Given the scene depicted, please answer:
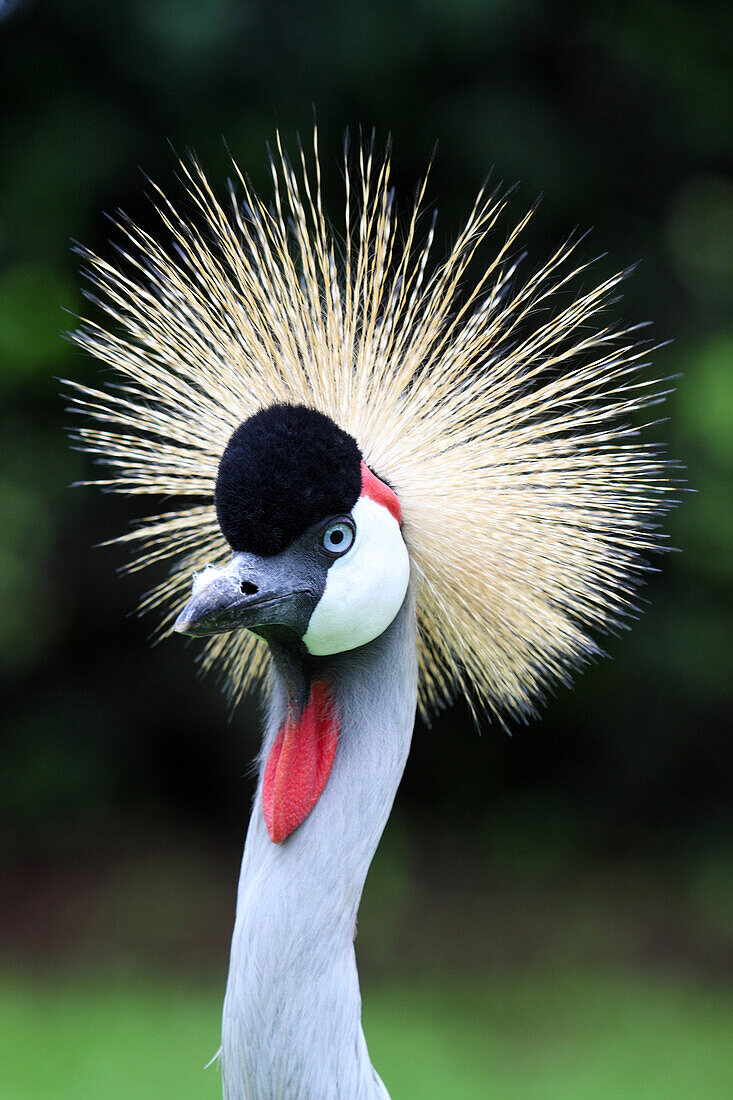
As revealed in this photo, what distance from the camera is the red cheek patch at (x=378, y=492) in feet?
3.30

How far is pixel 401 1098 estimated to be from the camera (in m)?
2.29

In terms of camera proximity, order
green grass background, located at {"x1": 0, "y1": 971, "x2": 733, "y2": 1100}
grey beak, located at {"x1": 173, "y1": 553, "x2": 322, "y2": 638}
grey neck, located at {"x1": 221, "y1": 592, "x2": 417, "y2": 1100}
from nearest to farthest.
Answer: grey beak, located at {"x1": 173, "y1": 553, "x2": 322, "y2": 638} → grey neck, located at {"x1": 221, "y1": 592, "x2": 417, "y2": 1100} → green grass background, located at {"x1": 0, "y1": 971, "x2": 733, "y2": 1100}

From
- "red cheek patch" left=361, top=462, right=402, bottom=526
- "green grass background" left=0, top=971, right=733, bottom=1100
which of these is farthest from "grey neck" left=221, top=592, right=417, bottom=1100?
"green grass background" left=0, top=971, right=733, bottom=1100

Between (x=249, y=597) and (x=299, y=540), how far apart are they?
68 mm

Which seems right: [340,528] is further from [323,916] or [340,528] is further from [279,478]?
[323,916]

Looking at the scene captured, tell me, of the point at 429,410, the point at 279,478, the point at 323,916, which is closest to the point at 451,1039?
the point at 323,916

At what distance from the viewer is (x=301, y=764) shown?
104cm

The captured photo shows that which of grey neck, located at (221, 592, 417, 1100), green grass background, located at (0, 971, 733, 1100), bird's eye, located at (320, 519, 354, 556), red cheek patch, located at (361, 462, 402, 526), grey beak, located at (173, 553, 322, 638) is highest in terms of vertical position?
red cheek patch, located at (361, 462, 402, 526)

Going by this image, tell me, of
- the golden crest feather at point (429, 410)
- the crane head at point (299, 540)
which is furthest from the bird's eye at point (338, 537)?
the golden crest feather at point (429, 410)

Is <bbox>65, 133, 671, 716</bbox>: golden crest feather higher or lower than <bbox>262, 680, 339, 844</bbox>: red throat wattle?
higher

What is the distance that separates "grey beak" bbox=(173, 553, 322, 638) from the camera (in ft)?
2.99

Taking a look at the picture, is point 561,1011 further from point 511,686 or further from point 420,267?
point 420,267

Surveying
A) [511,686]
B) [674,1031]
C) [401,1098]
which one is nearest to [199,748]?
[401,1098]

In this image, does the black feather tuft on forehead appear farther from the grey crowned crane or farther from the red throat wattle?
the red throat wattle
